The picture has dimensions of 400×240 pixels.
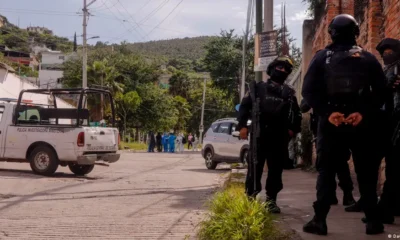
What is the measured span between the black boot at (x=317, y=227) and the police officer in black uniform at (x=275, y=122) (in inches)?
49.1

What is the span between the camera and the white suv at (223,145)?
16.9 metres

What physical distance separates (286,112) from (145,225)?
2188 mm

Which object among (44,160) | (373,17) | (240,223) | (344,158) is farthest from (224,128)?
(240,223)

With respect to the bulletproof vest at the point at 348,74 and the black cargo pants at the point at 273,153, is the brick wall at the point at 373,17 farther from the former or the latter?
the bulletproof vest at the point at 348,74

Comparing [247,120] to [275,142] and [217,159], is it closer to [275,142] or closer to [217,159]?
[275,142]

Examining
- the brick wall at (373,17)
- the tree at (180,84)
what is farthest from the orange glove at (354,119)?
the tree at (180,84)

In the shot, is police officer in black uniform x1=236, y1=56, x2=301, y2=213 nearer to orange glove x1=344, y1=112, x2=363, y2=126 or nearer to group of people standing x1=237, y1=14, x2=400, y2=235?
group of people standing x1=237, y1=14, x2=400, y2=235

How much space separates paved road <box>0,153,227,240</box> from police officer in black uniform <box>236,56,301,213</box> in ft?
3.61

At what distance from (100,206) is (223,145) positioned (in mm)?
9686

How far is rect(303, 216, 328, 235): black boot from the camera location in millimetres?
4547

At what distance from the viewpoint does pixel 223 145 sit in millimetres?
17422

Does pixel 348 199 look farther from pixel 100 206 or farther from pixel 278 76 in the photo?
pixel 100 206

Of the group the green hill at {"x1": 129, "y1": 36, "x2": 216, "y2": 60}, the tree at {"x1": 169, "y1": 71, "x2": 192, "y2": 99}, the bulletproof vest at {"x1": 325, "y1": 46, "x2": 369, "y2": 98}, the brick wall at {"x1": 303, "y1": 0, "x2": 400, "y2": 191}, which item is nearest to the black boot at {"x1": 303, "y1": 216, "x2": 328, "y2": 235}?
the bulletproof vest at {"x1": 325, "y1": 46, "x2": 369, "y2": 98}

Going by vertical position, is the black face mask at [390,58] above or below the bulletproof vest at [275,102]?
above
